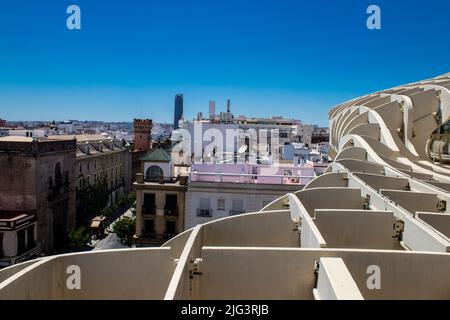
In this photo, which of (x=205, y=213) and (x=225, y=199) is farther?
(x=205, y=213)

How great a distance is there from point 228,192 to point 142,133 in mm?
49364

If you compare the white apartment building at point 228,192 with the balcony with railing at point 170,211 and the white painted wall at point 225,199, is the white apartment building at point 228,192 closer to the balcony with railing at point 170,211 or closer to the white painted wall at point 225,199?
the white painted wall at point 225,199

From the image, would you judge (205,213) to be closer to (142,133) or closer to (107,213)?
(107,213)

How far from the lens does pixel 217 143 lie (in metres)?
51.7

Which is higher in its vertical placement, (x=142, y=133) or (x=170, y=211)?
(x=142, y=133)

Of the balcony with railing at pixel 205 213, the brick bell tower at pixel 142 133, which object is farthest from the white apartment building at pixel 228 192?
the brick bell tower at pixel 142 133

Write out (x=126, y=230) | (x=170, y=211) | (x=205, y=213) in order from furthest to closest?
(x=126, y=230) < (x=170, y=211) < (x=205, y=213)

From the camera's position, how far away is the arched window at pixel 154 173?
2673 centimetres

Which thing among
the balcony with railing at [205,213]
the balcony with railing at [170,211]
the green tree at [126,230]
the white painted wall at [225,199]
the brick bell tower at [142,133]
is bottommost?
the green tree at [126,230]

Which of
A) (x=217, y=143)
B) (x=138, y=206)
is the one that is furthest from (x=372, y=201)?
(x=217, y=143)

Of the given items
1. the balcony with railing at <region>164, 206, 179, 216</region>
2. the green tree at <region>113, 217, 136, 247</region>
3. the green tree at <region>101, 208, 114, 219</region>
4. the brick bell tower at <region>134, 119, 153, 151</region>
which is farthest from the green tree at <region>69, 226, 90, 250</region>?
the brick bell tower at <region>134, 119, 153, 151</region>

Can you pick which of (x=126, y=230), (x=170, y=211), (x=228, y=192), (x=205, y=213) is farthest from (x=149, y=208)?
(x=126, y=230)

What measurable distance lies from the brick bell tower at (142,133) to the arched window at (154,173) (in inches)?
1635

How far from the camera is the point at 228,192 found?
22125mm
